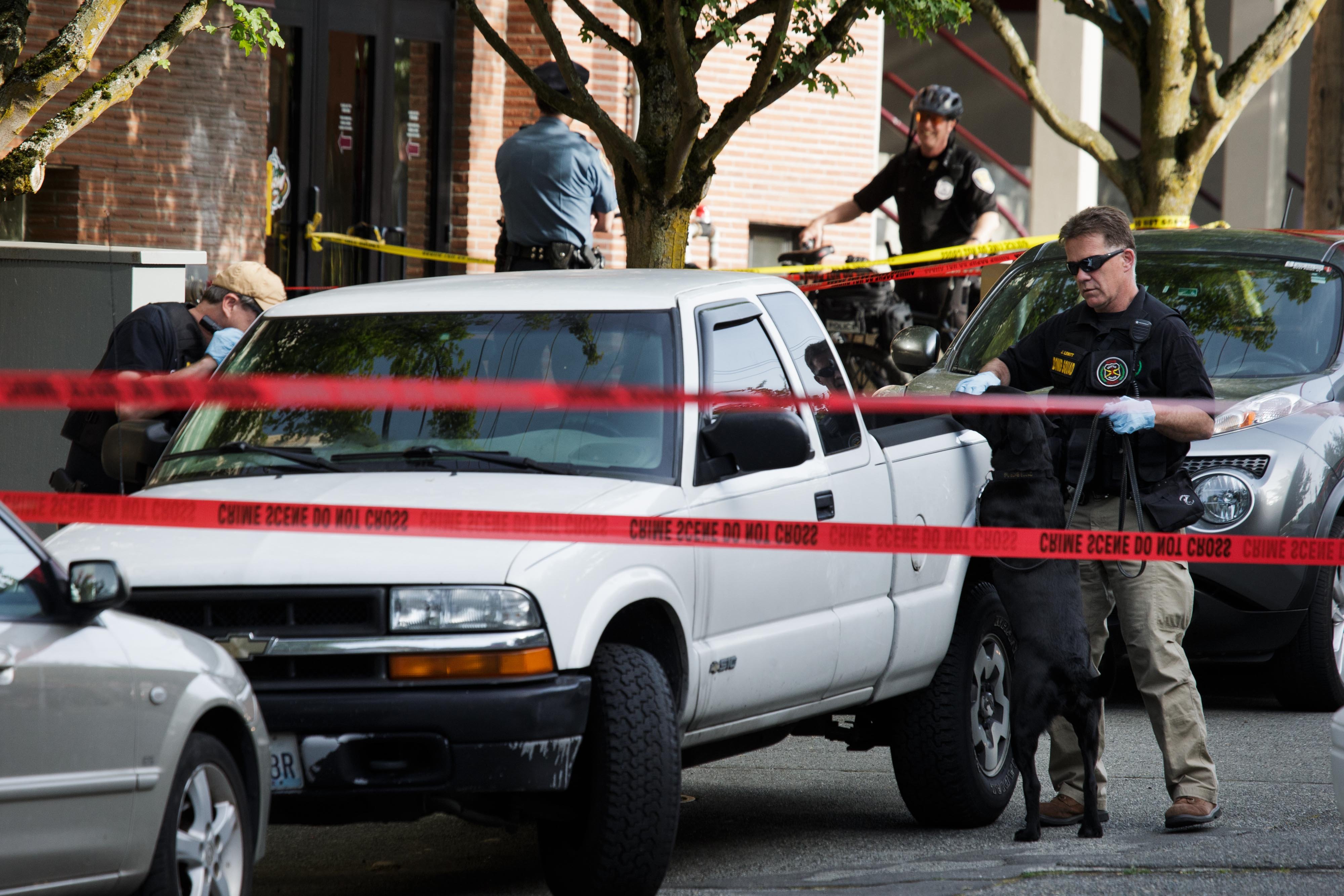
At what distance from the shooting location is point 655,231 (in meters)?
10.4

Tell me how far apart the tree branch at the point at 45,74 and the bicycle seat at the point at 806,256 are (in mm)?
5561

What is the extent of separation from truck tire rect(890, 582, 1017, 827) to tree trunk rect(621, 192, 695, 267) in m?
3.96

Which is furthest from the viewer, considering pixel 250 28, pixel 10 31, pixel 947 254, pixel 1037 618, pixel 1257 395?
pixel 947 254

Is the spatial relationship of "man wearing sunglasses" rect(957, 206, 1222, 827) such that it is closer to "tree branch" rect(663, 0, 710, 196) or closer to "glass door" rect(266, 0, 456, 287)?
"tree branch" rect(663, 0, 710, 196)

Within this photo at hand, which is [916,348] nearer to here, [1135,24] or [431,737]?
[431,737]

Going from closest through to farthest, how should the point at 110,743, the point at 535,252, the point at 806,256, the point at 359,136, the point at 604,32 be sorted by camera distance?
the point at 110,743
the point at 604,32
the point at 535,252
the point at 806,256
the point at 359,136

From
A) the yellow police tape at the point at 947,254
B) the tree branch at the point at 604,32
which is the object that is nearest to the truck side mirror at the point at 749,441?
the tree branch at the point at 604,32

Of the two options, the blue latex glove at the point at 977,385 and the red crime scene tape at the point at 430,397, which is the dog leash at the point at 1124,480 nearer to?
the red crime scene tape at the point at 430,397

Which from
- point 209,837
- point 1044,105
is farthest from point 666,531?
point 1044,105

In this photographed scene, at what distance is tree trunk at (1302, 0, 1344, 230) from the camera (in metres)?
16.0

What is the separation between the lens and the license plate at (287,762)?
4.81 metres

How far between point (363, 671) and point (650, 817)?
82cm

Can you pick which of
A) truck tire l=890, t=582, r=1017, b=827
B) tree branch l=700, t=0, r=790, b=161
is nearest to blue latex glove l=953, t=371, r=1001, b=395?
truck tire l=890, t=582, r=1017, b=827

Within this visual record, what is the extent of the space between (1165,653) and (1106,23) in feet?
30.3
